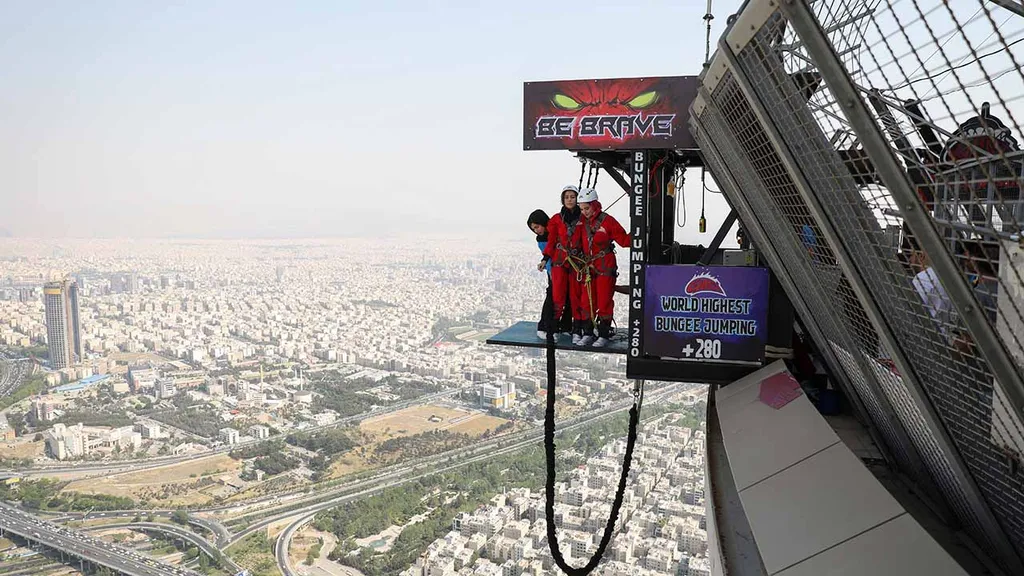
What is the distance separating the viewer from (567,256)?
262 inches

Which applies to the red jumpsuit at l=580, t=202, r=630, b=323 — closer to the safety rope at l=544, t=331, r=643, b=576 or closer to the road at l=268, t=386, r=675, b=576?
the safety rope at l=544, t=331, r=643, b=576

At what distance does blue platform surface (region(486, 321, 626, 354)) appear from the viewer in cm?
635

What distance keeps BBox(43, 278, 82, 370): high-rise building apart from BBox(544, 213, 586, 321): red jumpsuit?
183 feet

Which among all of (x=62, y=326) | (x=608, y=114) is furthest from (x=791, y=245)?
(x=62, y=326)

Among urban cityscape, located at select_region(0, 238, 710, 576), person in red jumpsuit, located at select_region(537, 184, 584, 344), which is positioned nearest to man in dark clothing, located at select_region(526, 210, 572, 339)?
person in red jumpsuit, located at select_region(537, 184, 584, 344)

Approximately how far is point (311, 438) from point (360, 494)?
24.2ft

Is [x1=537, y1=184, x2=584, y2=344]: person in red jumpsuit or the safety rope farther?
[x1=537, y1=184, x2=584, y2=344]: person in red jumpsuit

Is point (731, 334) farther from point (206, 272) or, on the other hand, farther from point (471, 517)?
point (206, 272)

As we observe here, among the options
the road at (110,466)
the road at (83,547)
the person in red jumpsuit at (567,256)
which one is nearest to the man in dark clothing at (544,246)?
the person in red jumpsuit at (567,256)

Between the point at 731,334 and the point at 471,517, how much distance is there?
25940mm

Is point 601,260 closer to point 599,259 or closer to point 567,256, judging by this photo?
point 599,259

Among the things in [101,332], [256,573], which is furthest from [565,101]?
[101,332]

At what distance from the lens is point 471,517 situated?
97.2ft

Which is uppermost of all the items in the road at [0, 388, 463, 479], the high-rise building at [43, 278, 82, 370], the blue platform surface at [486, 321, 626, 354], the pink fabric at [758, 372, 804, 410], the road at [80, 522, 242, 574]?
the pink fabric at [758, 372, 804, 410]
